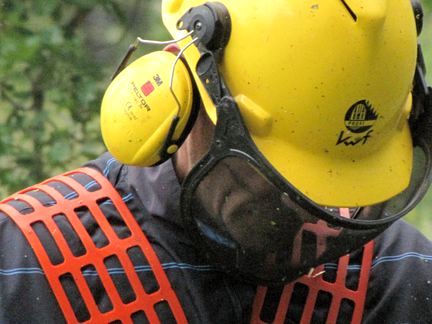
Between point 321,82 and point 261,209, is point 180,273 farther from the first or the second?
point 321,82

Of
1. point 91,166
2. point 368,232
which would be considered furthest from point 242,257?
point 91,166

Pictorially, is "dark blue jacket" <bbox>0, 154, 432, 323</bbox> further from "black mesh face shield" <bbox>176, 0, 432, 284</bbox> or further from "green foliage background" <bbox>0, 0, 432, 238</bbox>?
"green foliage background" <bbox>0, 0, 432, 238</bbox>

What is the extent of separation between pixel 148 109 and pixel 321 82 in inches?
14.0

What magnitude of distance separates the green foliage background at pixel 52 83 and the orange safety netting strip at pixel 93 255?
63.8 inches

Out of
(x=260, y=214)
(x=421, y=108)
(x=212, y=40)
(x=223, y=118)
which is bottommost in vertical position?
(x=260, y=214)

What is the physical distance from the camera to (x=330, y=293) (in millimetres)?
2662

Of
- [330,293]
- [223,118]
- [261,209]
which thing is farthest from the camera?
[330,293]

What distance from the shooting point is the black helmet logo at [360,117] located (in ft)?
7.47

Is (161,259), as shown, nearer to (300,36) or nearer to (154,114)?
(154,114)

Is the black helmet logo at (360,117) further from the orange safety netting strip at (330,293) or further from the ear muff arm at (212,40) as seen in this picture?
the orange safety netting strip at (330,293)

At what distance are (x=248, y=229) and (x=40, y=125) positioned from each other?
205cm

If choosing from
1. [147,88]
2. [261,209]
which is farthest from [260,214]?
[147,88]

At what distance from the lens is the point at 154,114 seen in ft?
7.59

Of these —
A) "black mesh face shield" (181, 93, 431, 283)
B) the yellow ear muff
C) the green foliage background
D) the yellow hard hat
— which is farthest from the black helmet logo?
the green foliage background
